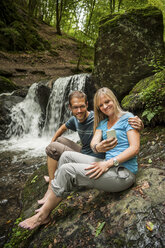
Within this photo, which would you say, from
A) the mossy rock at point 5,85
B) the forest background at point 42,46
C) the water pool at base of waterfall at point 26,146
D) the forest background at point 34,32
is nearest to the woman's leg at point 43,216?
the water pool at base of waterfall at point 26,146

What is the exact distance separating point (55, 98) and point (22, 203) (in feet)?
20.3

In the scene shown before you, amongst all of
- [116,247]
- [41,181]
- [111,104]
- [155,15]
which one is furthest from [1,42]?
[116,247]

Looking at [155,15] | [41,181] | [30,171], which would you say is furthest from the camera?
[155,15]

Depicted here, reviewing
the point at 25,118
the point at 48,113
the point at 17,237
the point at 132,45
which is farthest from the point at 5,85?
the point at 17,237

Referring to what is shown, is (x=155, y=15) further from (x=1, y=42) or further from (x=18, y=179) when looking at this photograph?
(x=1, y=42)

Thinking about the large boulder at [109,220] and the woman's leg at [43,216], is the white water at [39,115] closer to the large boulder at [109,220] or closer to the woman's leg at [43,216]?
the large boulder at [109,220]

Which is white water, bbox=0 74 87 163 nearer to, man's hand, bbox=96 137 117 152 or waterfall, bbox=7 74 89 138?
waterfall, bbox=7 74 89 138

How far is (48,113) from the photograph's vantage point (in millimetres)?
8711

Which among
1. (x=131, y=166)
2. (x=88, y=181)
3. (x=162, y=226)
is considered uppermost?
(x=131, y=166)

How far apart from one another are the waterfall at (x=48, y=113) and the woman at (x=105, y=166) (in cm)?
617

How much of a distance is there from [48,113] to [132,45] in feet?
16.8

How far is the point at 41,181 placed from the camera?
348 centimetres

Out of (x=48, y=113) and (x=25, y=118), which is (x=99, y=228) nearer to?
(x=48, y=113)

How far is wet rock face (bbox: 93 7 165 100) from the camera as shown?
631cm
